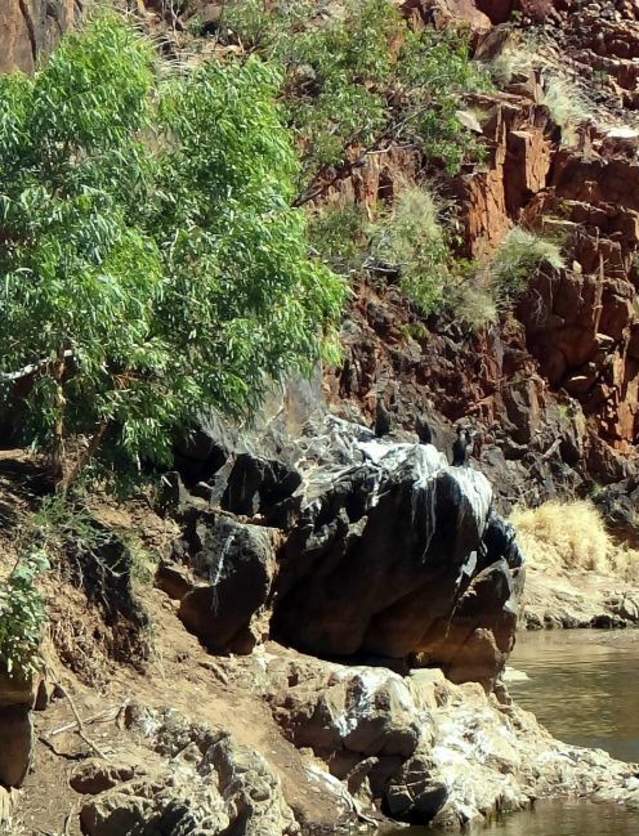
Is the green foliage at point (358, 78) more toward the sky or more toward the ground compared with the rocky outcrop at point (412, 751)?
more toward the sky

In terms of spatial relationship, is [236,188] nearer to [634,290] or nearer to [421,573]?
[421,573]

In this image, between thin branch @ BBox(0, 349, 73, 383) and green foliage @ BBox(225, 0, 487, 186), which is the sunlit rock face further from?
green foliage @ BBox(225, 0, 487, 186)

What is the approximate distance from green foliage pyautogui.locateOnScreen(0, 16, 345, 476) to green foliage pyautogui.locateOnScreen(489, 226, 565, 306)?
26015 millimetres

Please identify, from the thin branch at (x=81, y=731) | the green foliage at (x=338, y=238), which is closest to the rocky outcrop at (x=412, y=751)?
the thin branch at (x=81, y=731)

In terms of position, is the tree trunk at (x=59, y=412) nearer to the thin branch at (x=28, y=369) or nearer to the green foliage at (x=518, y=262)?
the thin branch at (x=28, y=369)

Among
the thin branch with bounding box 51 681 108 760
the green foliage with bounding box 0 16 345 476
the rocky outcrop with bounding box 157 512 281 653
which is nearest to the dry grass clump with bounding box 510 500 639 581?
the rocky outcrop with bounding box 157 512 281 653

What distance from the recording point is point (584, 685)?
70.8 feet

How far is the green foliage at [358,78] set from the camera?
23.6 meters

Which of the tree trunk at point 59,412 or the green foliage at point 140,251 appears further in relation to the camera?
the tree trunk at point 59,412

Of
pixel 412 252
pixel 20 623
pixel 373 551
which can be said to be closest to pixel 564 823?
pixel 373 551

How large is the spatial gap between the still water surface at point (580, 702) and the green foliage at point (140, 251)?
4.37m

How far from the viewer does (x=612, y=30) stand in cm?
5003

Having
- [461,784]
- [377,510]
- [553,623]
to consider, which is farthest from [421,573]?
[553,623]

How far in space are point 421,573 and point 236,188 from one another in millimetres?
4732
